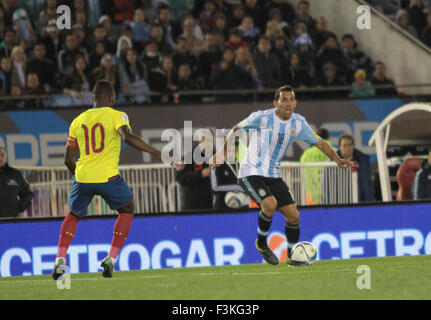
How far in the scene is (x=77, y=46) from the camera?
56.4 feet

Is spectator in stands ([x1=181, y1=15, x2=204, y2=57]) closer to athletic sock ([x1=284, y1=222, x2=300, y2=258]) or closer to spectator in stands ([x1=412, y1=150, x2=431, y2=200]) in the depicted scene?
spectator in stands ([x1=412, y1=150, x2=431, y2=200])

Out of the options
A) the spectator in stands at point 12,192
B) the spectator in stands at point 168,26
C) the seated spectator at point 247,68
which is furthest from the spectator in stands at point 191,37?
the spectator in stands at point 12,192

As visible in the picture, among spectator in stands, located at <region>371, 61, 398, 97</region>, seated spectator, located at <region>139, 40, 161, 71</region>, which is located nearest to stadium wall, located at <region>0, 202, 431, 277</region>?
spectator in stands, located at <region>371, 61, 398, 97</region>

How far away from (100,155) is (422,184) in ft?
21.6

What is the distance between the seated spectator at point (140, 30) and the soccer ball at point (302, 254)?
8289 millimetres

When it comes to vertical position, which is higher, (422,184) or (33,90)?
(33,90)

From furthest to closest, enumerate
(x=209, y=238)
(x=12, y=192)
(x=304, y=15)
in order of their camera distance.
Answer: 1. (x=304, y=15)
2. (x=209, y=238)
3. (x=12, y=192)

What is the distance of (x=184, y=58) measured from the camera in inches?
679

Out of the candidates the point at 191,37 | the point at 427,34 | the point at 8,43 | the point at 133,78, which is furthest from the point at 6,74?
the point at 427,34

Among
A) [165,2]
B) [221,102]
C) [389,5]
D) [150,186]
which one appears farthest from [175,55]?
[389,5]

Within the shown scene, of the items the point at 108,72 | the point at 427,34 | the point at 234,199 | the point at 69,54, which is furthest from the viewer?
the point at 427,34

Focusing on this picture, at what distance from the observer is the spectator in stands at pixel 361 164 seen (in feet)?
47.0

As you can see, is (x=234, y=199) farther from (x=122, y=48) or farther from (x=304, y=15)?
(x=304, y=15)

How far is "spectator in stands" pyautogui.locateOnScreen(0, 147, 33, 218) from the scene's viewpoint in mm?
13258
